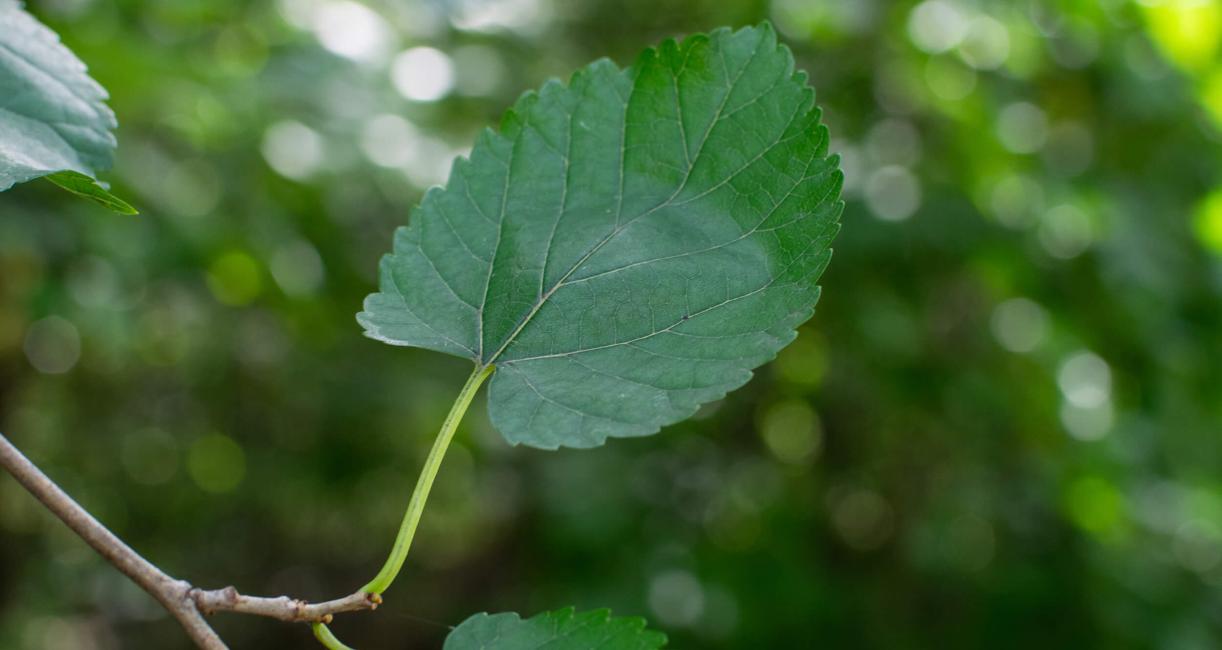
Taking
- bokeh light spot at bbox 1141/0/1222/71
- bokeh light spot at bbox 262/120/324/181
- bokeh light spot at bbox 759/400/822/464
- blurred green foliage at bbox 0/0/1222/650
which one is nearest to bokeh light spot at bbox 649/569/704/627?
blurred green foliage at bbox 0/0/1222/650

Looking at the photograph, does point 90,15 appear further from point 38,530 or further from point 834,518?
point 38,530

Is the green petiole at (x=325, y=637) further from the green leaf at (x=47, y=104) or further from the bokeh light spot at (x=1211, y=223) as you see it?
the bokeh light spot at (x=1211, y=223)

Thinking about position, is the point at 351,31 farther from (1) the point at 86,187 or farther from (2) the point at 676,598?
(1) the point at 86,187

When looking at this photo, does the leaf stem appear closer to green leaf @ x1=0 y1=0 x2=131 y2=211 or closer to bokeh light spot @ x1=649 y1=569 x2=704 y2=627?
green leaf @ x1=0 y1=0 x2=131 y2=211

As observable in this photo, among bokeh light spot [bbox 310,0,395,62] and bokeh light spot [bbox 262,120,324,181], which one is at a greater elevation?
bokeh light spot [bbox 310,0,395,62]

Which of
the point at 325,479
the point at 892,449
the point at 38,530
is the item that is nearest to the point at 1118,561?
the point at 892,449

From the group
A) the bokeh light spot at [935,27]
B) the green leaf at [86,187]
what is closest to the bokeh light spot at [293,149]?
the bokeh light spot at [935,27]
